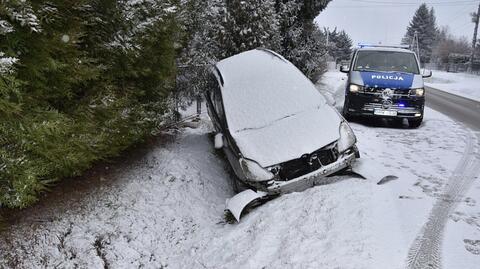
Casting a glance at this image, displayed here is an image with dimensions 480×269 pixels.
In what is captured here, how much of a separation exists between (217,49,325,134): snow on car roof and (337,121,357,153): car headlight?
669mm

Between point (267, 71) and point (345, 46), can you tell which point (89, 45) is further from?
point (345, 46)

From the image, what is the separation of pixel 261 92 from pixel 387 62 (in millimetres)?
5534

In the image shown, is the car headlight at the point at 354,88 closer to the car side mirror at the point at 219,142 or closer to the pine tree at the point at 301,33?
the pine tree at the point at 301,33

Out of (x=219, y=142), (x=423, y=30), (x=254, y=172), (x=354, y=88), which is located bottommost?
(x=254, y=172)

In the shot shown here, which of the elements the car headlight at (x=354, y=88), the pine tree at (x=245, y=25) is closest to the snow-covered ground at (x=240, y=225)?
the car headlight at (x=354, y=88)

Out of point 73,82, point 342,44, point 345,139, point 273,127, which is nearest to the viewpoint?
point 73,82

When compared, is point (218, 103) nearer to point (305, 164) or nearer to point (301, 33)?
point (305, 164)

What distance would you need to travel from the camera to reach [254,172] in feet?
17.9

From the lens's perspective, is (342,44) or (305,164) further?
(342,44)

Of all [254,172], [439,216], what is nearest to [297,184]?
[254,172]

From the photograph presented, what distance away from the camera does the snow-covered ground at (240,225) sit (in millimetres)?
4227

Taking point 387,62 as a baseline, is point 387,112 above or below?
below

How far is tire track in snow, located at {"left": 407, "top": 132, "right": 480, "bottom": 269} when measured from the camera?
3896mm

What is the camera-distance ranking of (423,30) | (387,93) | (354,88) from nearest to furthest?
(387,93), (354,88), (423,30)
